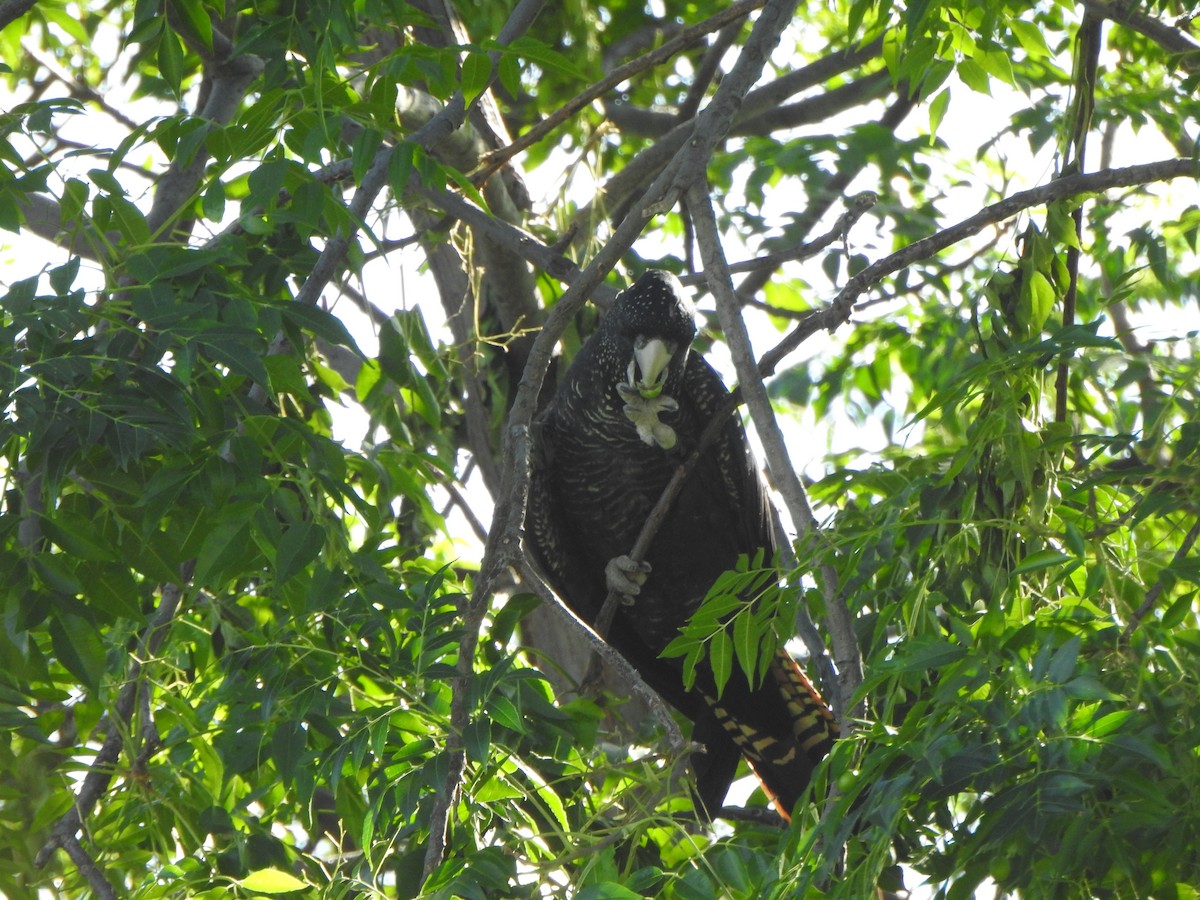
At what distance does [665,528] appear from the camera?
3.66 meters

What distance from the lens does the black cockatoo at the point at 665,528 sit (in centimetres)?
340

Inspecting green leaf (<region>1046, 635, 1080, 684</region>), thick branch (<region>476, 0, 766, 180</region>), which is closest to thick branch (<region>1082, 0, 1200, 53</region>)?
thick branch (<region>476, 0, 766, 180</region>)

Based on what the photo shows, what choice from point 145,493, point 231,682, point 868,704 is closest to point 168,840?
point 231,682

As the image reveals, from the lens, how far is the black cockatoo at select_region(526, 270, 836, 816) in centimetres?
340

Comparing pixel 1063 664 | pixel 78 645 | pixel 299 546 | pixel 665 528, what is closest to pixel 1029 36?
pixel 665 528

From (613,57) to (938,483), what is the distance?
3342 millimetres

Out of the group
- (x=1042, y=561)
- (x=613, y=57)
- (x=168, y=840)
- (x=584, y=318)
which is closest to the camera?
(x=1042, y=561)

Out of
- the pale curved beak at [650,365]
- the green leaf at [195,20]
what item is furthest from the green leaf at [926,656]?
the green leaf at [195,20]

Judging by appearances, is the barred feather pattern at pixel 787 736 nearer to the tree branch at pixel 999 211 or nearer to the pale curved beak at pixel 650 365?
the pale curved beak at pixel 650 365

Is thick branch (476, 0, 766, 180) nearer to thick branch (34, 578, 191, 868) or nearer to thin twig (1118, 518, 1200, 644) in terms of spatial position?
thick branch (34, 578, 191, 868)

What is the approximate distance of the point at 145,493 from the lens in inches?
74.5

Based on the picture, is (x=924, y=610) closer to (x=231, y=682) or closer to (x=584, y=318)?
(x=231, y=682)

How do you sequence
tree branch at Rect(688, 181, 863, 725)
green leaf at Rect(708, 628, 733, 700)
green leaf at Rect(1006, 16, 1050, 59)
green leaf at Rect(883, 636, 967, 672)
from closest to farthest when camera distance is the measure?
green leaf at Rect(883, 636, 967, 672) → green leaf at Rect(708, 628, 733, 700) → tree branch at Rect(688, 181, 863, 725) → green leaf at Rect(1006, 16, 1050, 59)

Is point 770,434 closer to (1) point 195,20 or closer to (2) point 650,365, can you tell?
(2) point 650,365
